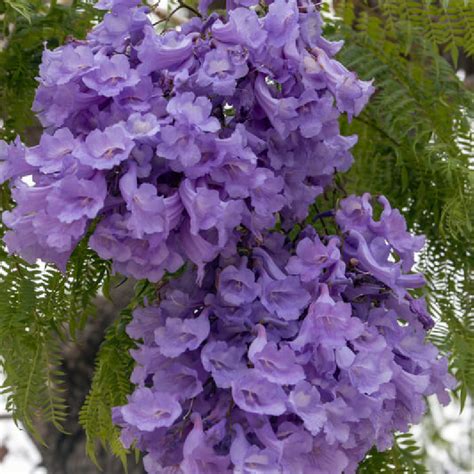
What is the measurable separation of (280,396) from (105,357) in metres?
0.37

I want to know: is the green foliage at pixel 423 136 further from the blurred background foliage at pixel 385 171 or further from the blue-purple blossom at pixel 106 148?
the blue-purple blossom at pixel 106 148

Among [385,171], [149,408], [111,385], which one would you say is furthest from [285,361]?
[385,171]

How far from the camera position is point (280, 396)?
697 millimetres

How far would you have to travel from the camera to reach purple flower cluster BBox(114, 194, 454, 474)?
702 millimetres

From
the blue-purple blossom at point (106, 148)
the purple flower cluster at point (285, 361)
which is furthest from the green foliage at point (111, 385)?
the blue-purple blossom at point (106, 148)

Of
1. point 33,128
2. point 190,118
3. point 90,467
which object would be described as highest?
point 190,118

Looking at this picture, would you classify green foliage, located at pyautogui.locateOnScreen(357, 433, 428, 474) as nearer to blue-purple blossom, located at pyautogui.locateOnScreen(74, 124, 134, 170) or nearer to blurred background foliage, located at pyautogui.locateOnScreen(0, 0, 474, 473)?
blurred background foliage, located at pyautogui.locateOnScreen(0, 0, 474, 473)

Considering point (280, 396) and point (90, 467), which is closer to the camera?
point (280, 396)

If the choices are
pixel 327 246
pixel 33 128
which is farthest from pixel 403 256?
pixel 33 128

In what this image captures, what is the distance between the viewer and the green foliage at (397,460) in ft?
3.49

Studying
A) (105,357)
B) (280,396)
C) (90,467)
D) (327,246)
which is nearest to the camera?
(280,396)

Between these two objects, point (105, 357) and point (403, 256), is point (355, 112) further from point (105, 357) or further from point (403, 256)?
point (105, 357)

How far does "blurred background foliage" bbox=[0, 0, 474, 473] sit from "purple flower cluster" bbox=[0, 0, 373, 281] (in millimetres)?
262

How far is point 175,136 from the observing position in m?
0.71
